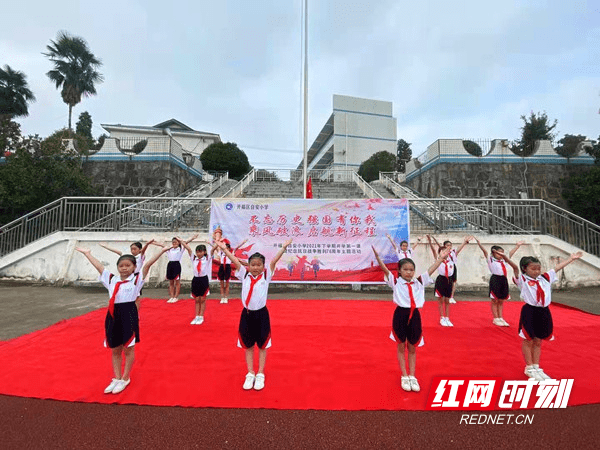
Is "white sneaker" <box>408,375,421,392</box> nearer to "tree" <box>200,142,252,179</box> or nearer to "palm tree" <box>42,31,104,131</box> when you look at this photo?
"tree" <box>200,142,252,179</box>

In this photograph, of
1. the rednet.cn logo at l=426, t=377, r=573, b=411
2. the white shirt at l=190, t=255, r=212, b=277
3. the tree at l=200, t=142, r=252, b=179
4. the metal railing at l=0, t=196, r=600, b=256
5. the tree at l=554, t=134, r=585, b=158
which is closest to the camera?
the rednet.cn logo at l=426, t=377, r=573, b=411

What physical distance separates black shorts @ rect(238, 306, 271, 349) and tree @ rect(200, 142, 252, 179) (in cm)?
1931

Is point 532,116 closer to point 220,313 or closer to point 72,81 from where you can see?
point 220,313

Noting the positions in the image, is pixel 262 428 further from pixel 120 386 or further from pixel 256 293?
pixel 120 386

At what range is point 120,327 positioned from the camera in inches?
126

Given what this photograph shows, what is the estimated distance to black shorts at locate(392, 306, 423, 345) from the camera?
3273 millimetres

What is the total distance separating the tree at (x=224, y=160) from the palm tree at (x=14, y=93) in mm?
A: 15471

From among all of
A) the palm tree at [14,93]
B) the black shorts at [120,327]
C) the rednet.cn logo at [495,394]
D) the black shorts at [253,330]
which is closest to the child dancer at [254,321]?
the black shorts at [253,330]

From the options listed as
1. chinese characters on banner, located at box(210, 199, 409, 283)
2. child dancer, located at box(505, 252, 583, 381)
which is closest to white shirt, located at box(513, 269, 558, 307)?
child dancer, located at box(505, 252, 583, 381)

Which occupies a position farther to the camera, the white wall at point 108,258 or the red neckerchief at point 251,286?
the white wall at point 108,258

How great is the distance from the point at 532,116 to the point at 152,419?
29.7 metres

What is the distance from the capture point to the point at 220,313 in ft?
21.2

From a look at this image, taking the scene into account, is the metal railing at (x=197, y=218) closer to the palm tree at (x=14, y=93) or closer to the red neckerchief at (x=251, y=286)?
the red neckerchief at (x=251, y=286)

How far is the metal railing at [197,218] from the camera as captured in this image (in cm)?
933
